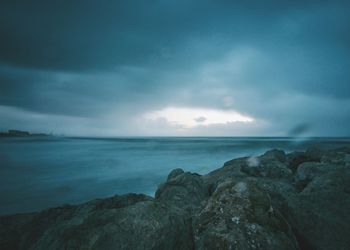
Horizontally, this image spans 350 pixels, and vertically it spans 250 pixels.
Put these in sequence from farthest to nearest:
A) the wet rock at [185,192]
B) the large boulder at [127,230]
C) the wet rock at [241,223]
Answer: the wet rock at [185,192], the large boulder at [127,230], the wet rock at [241,223]

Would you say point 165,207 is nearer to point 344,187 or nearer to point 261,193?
point 261,193

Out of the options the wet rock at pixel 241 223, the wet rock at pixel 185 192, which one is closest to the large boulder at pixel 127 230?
the wet rock at pixel 241 223

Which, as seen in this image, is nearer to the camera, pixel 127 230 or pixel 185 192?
pixel 127 230

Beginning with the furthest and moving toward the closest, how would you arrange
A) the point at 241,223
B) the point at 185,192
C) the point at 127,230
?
the point at 185,192 < the point at 127,230 < the point at 241,223

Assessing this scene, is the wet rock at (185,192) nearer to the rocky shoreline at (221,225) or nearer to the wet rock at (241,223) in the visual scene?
the rocky shoreline at (221,225)

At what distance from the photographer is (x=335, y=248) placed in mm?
3809

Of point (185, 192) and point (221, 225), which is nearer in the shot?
point (221, 225)

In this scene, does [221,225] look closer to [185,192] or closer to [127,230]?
[127,230]

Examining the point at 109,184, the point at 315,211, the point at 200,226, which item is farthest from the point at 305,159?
the point at 109,184

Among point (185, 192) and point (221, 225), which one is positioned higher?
point (221, 225)

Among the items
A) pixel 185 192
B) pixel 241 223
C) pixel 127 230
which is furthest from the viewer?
pixel 185 192

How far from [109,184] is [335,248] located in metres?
15.8

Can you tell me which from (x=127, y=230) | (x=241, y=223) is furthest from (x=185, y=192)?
(x=241, y=223)

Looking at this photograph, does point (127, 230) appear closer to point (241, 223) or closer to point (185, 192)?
point (241, 223)
